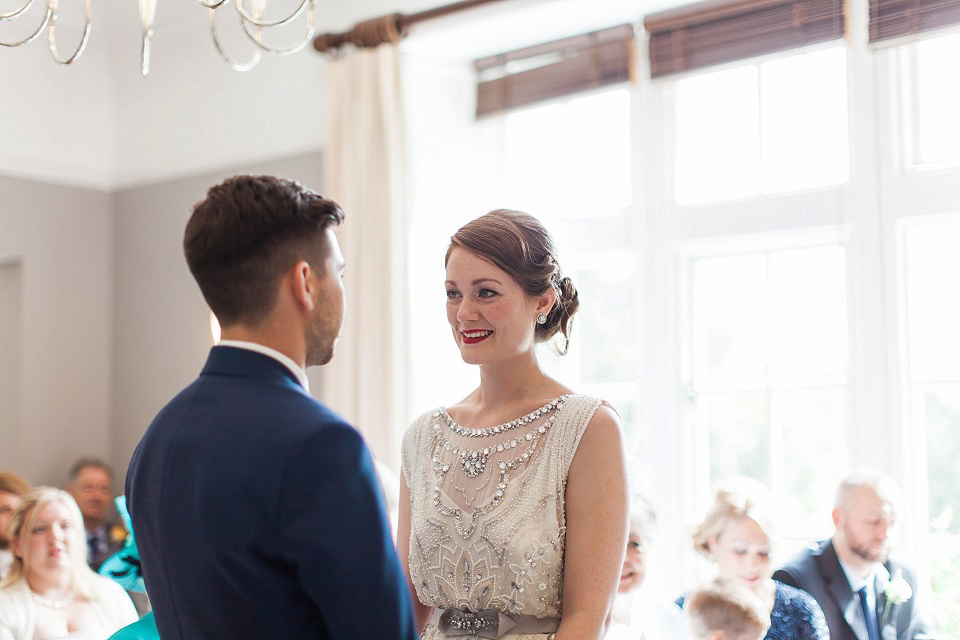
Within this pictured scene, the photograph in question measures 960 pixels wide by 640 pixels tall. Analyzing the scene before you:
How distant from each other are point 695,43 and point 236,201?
3.08 meters

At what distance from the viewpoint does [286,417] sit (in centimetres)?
133

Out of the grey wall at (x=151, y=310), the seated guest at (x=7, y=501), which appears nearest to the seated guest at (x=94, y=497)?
the grey wall at (x=151, y=310)

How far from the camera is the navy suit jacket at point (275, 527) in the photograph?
1.27 metres

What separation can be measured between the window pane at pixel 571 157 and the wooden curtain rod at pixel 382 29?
58 cm

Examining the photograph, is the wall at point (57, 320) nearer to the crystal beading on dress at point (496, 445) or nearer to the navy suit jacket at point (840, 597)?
the navy suit jacket at point (840, 597)

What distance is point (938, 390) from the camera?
3662 millimetres

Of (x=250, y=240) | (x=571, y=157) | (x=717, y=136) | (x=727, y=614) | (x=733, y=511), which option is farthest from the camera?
(x=571, y=157)

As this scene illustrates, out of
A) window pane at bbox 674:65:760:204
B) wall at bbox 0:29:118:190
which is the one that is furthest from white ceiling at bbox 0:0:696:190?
window pane at bbox 674:65:760:204

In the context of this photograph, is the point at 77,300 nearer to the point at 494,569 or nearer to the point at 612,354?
the point at 612,354

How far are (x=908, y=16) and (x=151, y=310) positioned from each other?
3.95 metres

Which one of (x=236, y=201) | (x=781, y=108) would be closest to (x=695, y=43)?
(x=781, y=108)

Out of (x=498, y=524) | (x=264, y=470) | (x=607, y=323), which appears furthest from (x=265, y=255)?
(x=607, y=323)

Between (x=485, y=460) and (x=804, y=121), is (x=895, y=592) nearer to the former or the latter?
(x=804, y=121)

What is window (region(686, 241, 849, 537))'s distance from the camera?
3922mm
